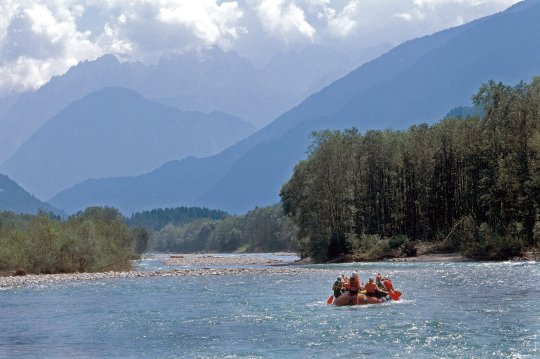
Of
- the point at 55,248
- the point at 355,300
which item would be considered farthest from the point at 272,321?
the point at 55,248

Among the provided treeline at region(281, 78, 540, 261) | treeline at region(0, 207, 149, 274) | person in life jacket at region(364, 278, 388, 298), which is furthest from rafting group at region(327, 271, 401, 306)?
treeline at region(0, 207, 149, 274)

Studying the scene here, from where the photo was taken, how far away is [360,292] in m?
47.9

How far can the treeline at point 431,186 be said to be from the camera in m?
89.6

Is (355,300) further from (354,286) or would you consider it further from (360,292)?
(360,292)

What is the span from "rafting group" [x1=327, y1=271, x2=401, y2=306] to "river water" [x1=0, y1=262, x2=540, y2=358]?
0.80 m

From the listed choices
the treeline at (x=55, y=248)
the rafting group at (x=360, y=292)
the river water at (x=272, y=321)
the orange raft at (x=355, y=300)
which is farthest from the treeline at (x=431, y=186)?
the orange raft at (x=355, y=300)

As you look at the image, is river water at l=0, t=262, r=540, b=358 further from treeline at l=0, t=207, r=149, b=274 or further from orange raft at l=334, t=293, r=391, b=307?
treeline at l=0, t=207, r=149, b=274

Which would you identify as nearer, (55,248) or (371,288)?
(371,288)

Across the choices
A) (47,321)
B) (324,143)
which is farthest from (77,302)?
(324,143)

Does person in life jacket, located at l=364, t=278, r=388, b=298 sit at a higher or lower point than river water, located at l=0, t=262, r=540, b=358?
higher

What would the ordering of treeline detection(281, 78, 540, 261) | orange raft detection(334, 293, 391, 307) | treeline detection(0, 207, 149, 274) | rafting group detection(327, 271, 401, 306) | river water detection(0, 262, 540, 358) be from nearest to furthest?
river water detection(0, 262, 540, 358) < orange raft detection(334, 293, 391, 307) < rafting group detection(327, 271, 401, 306) < treeline detection(0, 207, 149, 274) < treeline detection(281, 78, 540, 261)

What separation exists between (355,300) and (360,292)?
937 millimetres

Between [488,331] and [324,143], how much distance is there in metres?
78.4

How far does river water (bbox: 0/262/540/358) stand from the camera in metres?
32.0
